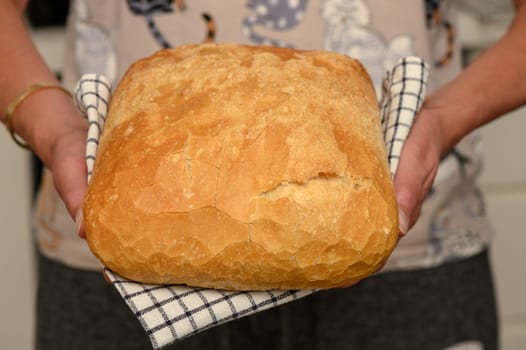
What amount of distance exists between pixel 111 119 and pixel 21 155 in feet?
2.60

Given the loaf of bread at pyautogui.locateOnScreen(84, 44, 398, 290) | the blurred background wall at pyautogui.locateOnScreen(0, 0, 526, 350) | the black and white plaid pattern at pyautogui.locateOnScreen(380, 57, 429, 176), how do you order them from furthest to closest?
the blurred background wall at pyautogui.locateOnScreen(0, 0, 526, 350) → the black and white plaid pattern at pyautogui.locateOnScreen(380, 57, 429, 176) → the loaf of bread at pyautogui.locateOnScreen(84, 44, 398, 290)

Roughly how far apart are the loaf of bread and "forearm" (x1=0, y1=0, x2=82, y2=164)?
0.52 ft

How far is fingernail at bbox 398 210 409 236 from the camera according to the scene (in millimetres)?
582

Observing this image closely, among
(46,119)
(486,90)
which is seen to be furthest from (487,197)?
(46,119)

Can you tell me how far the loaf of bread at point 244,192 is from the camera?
52cm

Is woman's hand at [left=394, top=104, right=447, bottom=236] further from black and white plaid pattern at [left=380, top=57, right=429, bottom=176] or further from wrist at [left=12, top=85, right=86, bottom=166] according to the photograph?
wrist at [left=12, top=85, right=86, bottom=166]

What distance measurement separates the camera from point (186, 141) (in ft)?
1.75

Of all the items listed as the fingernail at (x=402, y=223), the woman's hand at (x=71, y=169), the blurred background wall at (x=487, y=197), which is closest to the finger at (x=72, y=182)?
the woman's hand at (x=71, y=169)

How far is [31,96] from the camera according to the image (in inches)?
28.8

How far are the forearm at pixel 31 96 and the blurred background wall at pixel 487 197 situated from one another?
1.68 feet

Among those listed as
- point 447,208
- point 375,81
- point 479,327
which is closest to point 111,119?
point 375,81

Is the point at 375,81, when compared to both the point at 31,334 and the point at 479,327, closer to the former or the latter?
the point at 479,327

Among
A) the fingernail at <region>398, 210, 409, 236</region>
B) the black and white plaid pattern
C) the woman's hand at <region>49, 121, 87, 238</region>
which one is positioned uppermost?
the woman's hand at <region>49, 121, 87, 238</region>

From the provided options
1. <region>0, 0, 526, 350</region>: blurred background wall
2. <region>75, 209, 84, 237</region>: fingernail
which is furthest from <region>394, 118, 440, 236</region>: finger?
<region>0, 0, 526, 350</region>: blurred background wall
